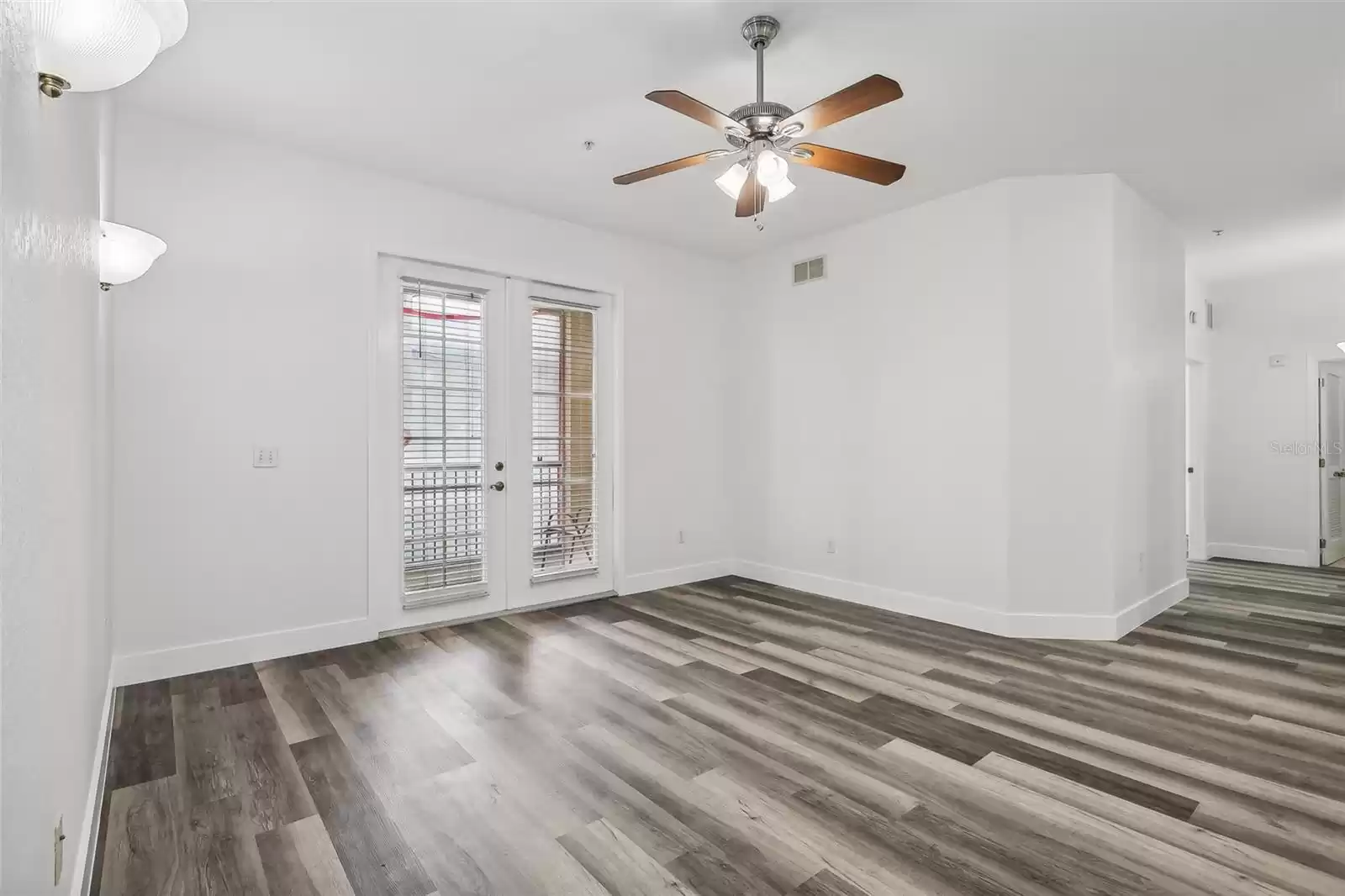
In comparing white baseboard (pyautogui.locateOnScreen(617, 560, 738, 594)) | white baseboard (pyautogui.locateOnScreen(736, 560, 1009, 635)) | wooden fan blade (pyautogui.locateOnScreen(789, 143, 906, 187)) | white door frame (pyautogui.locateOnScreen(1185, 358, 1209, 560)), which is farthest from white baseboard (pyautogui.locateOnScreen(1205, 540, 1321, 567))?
wooden fan blade (pyautogui.locateOnScreen(789, 143, 906, 187))

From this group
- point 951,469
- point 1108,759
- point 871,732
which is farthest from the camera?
point 951,469

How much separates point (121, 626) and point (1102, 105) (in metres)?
5.52

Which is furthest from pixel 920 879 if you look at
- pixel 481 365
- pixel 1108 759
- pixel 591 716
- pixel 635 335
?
pixel 635 335

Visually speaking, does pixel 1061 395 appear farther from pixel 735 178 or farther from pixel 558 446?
pixel 558 446

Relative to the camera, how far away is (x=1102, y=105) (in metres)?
3.39

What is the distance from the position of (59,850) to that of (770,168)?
9.61 ft

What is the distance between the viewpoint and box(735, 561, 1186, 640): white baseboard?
13.9 feet

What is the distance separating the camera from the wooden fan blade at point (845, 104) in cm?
225

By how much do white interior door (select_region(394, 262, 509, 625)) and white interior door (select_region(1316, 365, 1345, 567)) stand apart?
7638mm

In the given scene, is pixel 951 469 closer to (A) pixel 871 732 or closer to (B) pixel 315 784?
(A) pixel 871 732

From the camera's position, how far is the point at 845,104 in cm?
239

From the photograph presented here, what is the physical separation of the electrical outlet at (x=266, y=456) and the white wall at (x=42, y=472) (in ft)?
5.16

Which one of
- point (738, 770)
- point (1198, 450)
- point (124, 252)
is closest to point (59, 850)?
point (738, 770)

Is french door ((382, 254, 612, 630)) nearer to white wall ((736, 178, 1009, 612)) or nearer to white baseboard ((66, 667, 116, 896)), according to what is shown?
white wall ((736, 178, 1009, 612))
